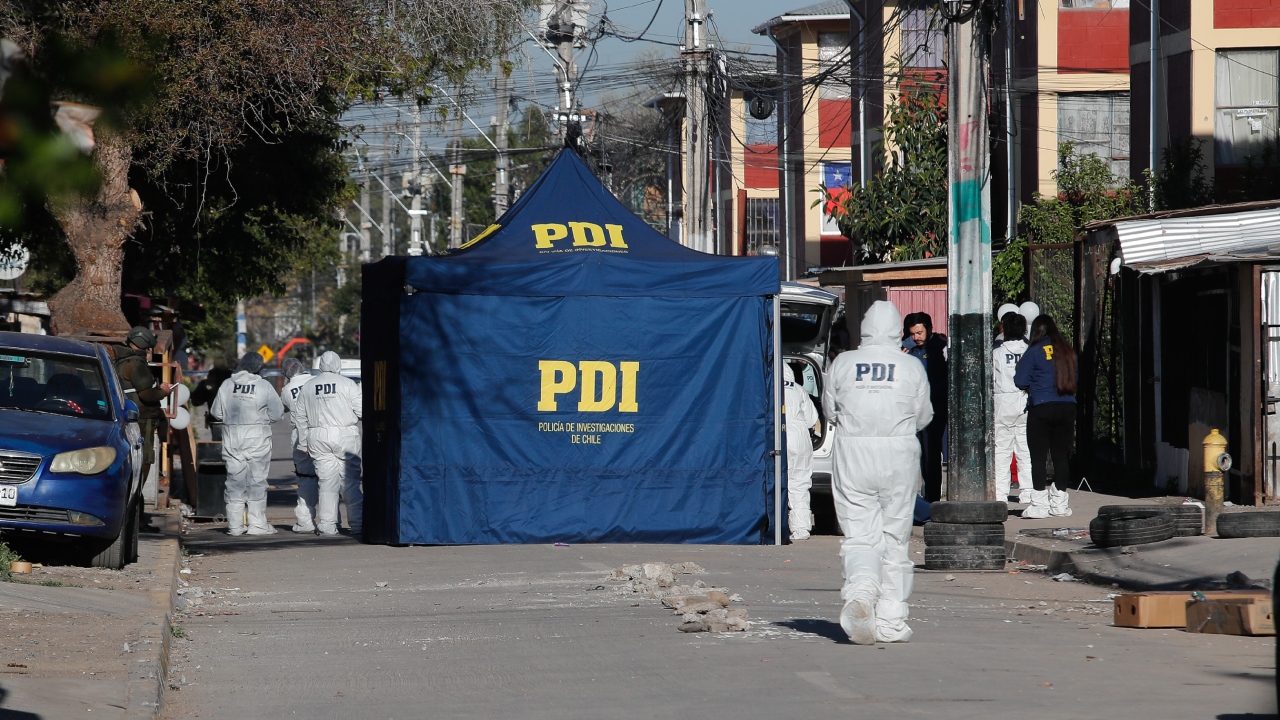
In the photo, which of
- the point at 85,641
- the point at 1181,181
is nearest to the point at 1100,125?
the point at 1181,181

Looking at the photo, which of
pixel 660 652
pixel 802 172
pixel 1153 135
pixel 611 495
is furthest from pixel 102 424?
pixel 802 172

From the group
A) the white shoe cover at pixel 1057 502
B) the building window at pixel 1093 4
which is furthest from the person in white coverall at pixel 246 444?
the building window at pixel 1093 4

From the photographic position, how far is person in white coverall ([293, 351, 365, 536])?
1612 cm

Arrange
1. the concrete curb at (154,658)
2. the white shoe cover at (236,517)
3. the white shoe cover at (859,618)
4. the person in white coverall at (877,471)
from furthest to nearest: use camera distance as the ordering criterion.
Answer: the white shoe cover at (236,517), the person in white coverall at (877,471), the white shoe cover at (859,618), the concrete curb at (154,658)

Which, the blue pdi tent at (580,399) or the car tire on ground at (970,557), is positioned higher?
the blue pdi tent at (580,399)

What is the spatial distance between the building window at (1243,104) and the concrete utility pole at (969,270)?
12111 mm

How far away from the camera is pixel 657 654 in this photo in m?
8.19

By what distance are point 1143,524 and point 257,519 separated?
9.23 m

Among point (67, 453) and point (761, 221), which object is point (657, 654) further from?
point (761, 221)

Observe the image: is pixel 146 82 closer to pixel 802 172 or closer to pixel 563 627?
pixel 563 627

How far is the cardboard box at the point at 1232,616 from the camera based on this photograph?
8.59 meters

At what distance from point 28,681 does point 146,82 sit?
15.8ft

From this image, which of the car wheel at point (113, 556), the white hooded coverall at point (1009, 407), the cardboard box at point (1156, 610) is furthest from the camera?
the white hooded coverall at point (1009, 407)

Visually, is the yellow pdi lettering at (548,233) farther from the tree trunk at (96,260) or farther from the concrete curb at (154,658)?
the tree trunk at (96,260)
